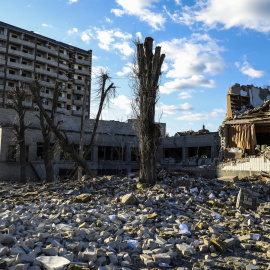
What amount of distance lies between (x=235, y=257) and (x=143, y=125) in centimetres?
660

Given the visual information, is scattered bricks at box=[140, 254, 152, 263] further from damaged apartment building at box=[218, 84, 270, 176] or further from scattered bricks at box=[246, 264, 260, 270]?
damaged apartment building at box=[218, 84, 270, 176]

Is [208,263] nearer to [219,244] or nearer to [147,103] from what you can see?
[219,244]

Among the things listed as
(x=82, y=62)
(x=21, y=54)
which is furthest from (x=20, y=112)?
(x=82, y=62)

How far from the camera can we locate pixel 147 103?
10.6 metres

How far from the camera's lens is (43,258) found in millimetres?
3996

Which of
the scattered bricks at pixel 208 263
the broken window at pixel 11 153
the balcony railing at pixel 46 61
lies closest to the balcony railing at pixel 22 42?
the balcony railing at pixel 46 61

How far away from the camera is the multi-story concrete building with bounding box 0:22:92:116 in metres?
43.7

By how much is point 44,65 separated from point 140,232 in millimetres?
48299

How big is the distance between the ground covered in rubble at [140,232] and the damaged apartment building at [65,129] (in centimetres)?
439

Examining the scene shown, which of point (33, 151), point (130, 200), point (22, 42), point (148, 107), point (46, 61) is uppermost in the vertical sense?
point (22, 42)

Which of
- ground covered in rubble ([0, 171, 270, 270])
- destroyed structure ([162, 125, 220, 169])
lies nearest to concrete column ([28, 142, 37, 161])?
destroyed structure ([162, 125, 220, 169])

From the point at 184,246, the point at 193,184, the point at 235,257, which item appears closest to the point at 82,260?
the point at 184,246

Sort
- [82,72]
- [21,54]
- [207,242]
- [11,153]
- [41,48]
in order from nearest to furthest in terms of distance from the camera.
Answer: [207,242] < [11,153] < [21,54] < [41,48] < [82,72]

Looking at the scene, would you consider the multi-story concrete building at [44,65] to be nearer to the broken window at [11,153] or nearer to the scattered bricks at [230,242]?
the broken window at [11,153]
